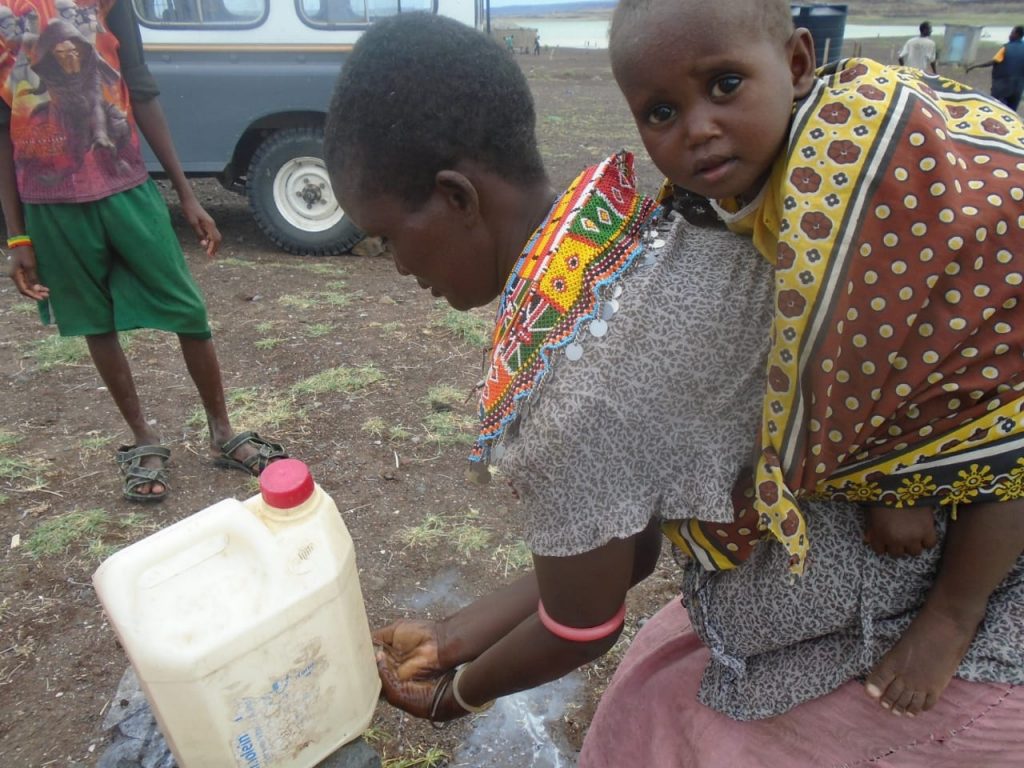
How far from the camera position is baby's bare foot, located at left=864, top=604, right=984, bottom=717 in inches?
43.4

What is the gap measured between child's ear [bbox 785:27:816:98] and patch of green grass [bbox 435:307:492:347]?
3403mm

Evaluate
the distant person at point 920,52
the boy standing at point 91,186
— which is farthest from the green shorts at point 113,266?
the distant person at point 920,52

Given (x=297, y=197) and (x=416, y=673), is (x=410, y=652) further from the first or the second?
(x=297, y=197)

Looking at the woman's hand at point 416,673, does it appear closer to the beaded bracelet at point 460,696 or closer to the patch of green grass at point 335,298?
the beaded bracelet at point 460,696

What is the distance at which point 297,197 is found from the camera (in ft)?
19.8

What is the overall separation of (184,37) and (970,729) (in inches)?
237

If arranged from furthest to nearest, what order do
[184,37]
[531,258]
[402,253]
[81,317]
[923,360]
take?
[184,37] < [81,317] < [402,253] < [531,258] < [923,360]

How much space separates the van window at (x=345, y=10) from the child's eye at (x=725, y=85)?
16.7ft

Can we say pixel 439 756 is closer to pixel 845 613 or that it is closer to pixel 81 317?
pixel 845 613

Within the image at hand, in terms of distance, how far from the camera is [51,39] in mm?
2668

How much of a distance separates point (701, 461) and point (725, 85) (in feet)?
1.62

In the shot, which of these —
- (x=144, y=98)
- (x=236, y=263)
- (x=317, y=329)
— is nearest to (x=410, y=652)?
(x=144, y=98)

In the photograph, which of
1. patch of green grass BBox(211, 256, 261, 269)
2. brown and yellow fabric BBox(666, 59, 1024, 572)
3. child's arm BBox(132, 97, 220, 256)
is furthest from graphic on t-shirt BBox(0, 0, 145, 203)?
patch of green grass BBox(211, 256, 261, 269)

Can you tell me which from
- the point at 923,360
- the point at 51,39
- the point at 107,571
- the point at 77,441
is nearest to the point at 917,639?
the point at 923,360
